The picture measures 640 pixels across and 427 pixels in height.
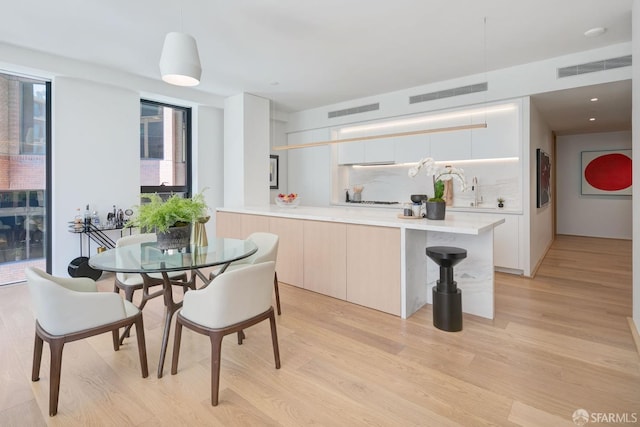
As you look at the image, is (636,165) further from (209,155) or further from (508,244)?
(209,155)

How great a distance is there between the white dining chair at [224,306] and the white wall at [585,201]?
8312 millimetres

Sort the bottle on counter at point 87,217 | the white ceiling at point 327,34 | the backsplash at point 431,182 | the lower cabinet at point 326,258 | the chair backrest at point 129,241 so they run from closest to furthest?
the chair backrest at point 129,241 → the white ceiling at point 327,34 → the lower cabinet at point 326,258 → the bottle on counter at point 87,217 → the backsplash at point 431,182

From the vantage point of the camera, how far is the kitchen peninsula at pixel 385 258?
3045 mm

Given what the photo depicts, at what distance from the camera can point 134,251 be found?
2.52 m

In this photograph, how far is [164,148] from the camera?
5.43m

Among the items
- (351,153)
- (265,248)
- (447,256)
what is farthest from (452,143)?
(265,248)

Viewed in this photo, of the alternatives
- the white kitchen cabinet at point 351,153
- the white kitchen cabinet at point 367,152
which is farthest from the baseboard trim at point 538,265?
the white kitchen cabinet at point 351,153

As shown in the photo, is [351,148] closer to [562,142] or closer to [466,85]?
[466,85]

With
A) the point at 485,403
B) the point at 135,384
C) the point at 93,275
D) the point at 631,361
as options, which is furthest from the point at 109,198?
the point at 631,361

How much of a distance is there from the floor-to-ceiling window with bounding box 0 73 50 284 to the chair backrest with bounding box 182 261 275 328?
11.7 ft

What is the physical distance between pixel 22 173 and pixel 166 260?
11.0 feet

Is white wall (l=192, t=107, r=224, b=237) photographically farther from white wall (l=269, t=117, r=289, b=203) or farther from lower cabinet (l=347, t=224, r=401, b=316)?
lower cabinet (l=347, t=224, r=401, b=316)

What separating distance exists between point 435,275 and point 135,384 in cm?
268

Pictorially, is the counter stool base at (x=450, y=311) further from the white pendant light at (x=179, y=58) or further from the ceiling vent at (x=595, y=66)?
the ceiling vent at (x=595, y=66)
